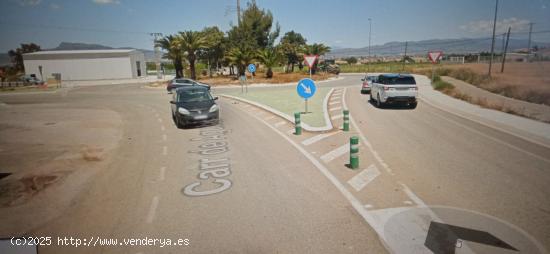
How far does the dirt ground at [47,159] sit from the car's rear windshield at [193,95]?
3046mm

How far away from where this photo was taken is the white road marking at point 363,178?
7.00m

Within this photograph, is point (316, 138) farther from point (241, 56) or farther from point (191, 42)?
point (191, 42)

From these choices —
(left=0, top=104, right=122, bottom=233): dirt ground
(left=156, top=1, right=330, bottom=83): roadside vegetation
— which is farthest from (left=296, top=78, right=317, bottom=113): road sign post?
(left=156, top=1, right=330, bottom=83): roadside vegetation

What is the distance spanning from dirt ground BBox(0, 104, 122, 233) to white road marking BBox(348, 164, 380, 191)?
5.83 meters

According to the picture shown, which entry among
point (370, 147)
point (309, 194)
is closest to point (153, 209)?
point (309, 194)

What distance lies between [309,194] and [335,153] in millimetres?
3148

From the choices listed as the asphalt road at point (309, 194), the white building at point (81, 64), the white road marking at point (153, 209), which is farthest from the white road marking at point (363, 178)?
the white building at point (81, 64)

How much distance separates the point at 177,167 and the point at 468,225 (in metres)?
6.58

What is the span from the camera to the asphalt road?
504cm

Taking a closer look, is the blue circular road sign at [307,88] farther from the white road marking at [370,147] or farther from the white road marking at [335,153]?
the white road marking at [335,153]

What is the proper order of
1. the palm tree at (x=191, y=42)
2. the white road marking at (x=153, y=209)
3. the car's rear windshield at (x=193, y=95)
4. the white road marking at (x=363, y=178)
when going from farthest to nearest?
Result: the palm tree at (x=191, y=42) → the car's rear windshield at (x=193, y=95) → the white road marking at (x=363, y=178) → the white road marking at (x=153, y=209)

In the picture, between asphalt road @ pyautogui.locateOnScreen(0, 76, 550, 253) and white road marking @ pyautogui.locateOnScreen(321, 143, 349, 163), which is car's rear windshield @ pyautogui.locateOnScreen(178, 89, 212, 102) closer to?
asphalt road @ pyautogui.locateOnScreen(0, 76, 550, 253)

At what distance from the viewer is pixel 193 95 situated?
15.0 meters

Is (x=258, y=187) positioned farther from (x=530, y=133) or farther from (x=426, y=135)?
(x=530, y=133)
